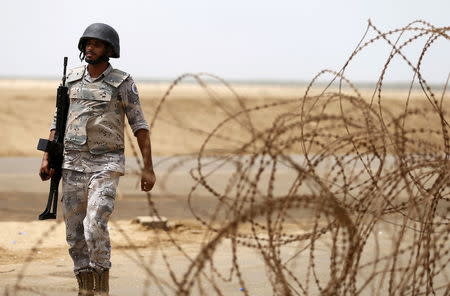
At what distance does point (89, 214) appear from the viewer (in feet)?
20.1

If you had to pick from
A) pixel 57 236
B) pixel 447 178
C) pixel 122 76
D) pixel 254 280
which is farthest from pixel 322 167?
pixel 447 178

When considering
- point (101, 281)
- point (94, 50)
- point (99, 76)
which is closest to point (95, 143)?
point (99, 76)

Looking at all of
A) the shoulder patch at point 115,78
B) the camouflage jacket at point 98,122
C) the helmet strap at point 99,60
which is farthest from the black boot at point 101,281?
the helmet strap at point 99,60

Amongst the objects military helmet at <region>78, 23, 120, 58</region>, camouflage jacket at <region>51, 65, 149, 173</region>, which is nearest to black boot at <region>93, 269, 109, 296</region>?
camouflage jacket at <region>51, 65, 149, 173</region>

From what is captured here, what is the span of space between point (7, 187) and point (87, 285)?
32.7 ft

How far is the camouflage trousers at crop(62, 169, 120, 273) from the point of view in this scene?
611cm

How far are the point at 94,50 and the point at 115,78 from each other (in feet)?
0.68

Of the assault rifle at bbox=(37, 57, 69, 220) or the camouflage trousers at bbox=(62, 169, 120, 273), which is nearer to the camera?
the camouflage trousers at bbox=(62, 169, 120, 273)

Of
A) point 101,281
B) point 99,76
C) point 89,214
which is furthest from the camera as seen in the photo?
point 99,76

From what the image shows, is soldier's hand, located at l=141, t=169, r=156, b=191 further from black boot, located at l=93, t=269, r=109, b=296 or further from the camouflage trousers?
black boot, located at l=93, t=269, r=109, b=296

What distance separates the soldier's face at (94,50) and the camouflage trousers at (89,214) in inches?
26.8

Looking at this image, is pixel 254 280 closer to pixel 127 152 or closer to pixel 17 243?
pixel 17 243

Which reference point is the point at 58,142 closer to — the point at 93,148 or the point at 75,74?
the point at 93,148

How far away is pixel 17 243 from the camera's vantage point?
390 inches
